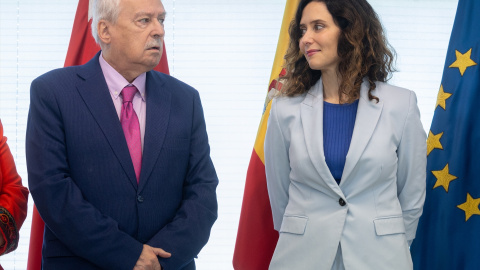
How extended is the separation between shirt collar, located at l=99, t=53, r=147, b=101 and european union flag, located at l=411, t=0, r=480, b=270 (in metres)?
1.43

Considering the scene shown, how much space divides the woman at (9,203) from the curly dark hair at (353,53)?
43.2 inches

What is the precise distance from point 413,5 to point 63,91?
2.42 meters

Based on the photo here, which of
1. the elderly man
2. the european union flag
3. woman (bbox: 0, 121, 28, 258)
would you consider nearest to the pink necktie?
the elderly man

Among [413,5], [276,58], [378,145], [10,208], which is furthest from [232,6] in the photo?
[10,208]

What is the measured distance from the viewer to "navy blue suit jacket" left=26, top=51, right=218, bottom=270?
210 centimetres

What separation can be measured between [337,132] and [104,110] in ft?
2.86

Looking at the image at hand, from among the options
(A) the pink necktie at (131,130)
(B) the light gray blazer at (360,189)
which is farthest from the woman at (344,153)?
(A) the pink necktie at (131,130)

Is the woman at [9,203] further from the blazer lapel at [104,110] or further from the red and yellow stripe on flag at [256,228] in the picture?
the red and yellow stripe on flag at [256,228]

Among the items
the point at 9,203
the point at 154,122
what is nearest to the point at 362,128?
the point at 154,122

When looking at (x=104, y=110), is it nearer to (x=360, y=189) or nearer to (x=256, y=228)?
(x=360, y=189)

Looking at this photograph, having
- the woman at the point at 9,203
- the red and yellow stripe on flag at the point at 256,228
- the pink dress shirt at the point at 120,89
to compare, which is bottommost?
the red and yellow stripe on flag at the point at 256,228

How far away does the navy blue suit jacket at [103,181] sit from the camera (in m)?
2.10

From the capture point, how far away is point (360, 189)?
2.39 metres

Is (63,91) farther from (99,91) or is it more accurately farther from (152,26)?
(152,26)
